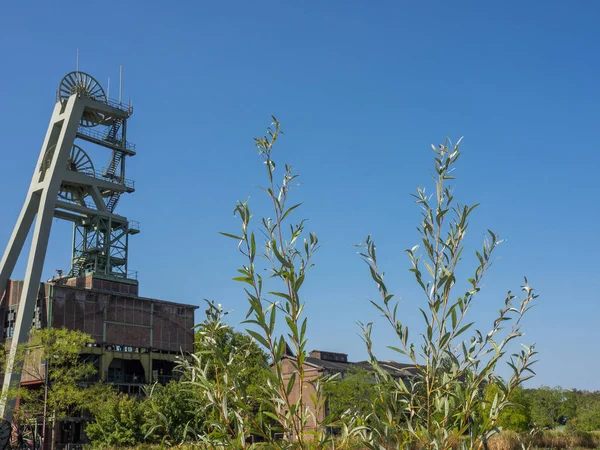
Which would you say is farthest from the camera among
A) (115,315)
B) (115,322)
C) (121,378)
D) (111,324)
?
(115,315)

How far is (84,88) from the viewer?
50.7 m

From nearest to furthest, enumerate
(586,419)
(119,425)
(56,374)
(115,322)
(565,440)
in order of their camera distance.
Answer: (119,425) < (56,374) < (565,440) < (115,322) < (586,419)

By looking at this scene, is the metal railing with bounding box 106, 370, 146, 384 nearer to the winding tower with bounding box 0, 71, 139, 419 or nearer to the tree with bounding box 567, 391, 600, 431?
the winding tower with bounding box 0, 71, 139, 419

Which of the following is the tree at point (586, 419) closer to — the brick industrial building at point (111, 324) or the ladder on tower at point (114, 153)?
the brick industrial building at point (111, 324)

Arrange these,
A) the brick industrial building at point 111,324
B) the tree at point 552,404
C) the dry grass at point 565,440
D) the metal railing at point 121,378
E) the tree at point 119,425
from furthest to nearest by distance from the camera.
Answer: the tree at point 552,404, the metal railing at point 121,378, the brick industrial building at point 111,324, the dry grass at point 565,440, the tree at point 119,425

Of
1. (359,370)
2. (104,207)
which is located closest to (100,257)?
(104,207)

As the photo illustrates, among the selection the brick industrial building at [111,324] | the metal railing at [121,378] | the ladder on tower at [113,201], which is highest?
the ladder on tower at [113,201]

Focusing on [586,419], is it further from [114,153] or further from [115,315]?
[114,153]

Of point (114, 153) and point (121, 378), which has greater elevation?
point (114, 153)

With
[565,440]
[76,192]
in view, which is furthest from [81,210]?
[565,440]

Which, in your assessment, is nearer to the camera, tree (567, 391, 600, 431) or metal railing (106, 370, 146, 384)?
metal railing (106, 370, 146, 384)

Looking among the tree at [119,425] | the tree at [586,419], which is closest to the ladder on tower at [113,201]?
the tree at [119,425]

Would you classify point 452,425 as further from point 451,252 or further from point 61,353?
point 61,353

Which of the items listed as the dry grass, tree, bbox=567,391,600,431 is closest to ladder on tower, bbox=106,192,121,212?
the dry grass
